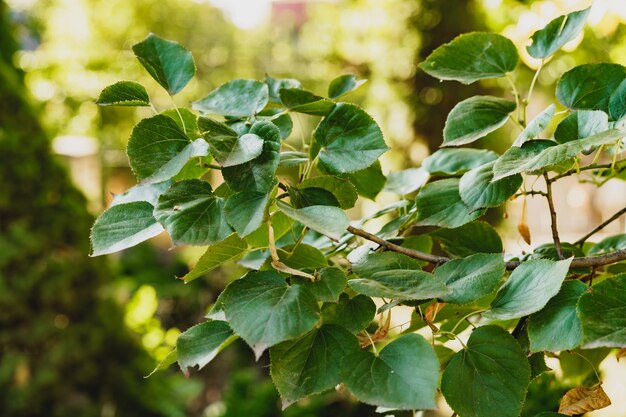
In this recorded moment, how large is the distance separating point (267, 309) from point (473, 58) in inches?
14.0

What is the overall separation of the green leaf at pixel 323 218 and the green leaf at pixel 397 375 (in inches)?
3.5

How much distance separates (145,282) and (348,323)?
5003 millimetres

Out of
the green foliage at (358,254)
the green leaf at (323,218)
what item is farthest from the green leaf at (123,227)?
the green leaf at (323,218)

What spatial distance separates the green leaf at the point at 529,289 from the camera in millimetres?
467

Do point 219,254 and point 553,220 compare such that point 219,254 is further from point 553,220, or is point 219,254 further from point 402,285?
point 553,220

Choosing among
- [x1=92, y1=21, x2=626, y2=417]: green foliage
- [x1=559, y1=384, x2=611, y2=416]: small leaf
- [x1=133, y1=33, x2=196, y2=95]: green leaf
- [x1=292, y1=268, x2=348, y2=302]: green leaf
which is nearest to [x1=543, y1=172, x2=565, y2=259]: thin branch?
[x1=92, y1=21, x2=626, y2=417]: green foliage

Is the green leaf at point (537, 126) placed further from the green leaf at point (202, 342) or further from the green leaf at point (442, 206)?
the green leaf at point (202, 342)

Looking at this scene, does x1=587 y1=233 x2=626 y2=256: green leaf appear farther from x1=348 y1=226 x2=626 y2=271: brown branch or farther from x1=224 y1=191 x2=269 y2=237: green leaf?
x1=224 y1=191 x2=269 y2=237: green leaf

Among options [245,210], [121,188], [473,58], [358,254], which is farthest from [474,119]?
[121,188]

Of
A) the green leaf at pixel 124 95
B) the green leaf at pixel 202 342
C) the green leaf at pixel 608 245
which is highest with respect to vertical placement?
the green leaf at pixel 124 95

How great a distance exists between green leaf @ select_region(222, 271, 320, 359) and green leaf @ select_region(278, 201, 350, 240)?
5 centimetres

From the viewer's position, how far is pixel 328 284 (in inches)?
19.1

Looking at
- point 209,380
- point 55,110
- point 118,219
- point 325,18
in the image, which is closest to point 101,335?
point 209,380

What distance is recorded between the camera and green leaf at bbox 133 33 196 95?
0.58 m
